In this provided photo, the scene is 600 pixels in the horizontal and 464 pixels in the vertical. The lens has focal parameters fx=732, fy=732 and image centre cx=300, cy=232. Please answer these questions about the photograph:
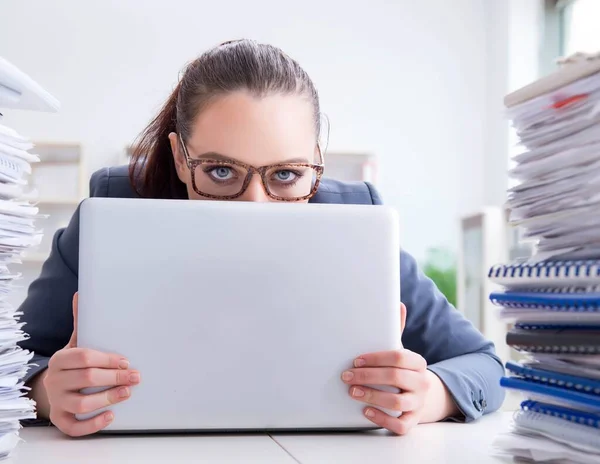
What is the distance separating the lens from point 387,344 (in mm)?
804

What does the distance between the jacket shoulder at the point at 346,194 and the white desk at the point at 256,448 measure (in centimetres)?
60

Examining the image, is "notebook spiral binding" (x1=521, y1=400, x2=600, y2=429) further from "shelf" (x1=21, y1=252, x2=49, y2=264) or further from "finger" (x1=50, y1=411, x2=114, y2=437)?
"shelf" (x1=21, y1=252, x2=49, y2=264)

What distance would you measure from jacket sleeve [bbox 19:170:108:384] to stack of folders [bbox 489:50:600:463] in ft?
2.76

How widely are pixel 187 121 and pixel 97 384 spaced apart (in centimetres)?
63

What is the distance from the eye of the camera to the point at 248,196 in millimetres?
1119

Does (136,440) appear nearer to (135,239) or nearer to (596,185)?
(135,239)

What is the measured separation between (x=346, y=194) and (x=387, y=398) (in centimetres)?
65

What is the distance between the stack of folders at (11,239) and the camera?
685 millimetres

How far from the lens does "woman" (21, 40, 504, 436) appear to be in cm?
79

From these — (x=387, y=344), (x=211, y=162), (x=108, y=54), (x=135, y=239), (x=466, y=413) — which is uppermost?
(x=108, y=54)

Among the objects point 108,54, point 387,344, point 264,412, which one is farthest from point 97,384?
point 108,54

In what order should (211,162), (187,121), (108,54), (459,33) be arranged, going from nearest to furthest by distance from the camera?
(211,162), (187,121), (108,54), (459,33)

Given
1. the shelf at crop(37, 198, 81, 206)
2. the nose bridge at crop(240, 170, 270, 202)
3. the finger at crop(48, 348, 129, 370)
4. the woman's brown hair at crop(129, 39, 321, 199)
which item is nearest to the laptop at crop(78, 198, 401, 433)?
the finger at crop(48, 348, 129, 370)

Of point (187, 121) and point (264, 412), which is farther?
point (187, 121)
